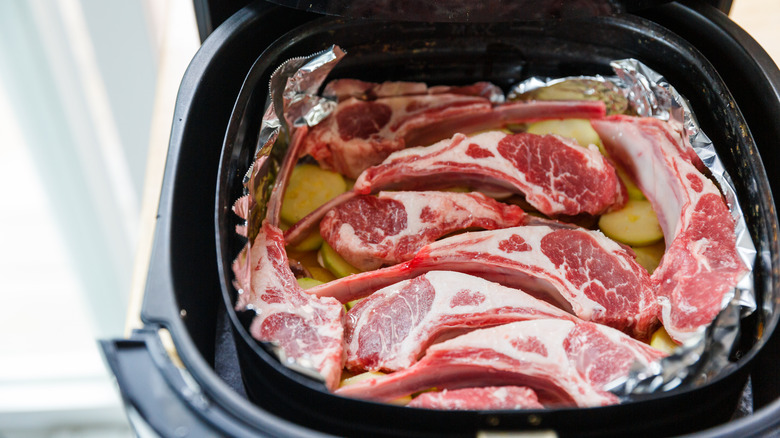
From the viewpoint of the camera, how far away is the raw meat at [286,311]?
871 millimetres

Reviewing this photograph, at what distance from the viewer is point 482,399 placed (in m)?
0.80

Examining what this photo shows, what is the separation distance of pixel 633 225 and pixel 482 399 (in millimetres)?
454

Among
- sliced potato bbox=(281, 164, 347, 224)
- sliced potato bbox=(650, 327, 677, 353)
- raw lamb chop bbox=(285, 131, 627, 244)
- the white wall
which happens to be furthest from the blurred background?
sliced potato bbox=(650, 327, 677, 353)

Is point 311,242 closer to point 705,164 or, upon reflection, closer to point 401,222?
point 401,222

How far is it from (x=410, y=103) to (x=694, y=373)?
0.63m

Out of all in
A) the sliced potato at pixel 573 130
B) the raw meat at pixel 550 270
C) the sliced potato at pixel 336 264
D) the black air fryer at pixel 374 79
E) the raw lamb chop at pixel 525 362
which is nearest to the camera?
Answer: the black air fryer at pixel 374 79

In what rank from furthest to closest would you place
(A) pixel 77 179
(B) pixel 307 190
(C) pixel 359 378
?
1. (A) pixel 77 179
2. (B) pixel 307 190
3. (C) pixel 359 378

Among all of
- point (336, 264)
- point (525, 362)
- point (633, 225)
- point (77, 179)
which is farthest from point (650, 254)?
point (77, 179)

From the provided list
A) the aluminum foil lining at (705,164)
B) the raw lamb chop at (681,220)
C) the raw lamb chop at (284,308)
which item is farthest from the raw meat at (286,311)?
the raw lamb chop at (681,220)

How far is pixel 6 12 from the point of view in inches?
49.9

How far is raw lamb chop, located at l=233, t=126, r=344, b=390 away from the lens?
2.86ft

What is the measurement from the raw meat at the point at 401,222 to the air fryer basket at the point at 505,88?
6.8 inches

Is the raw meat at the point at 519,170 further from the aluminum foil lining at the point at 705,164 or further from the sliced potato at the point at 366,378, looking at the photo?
the sliced potato at the point at 366,378

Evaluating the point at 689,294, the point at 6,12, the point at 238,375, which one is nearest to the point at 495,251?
the point at 689,294
